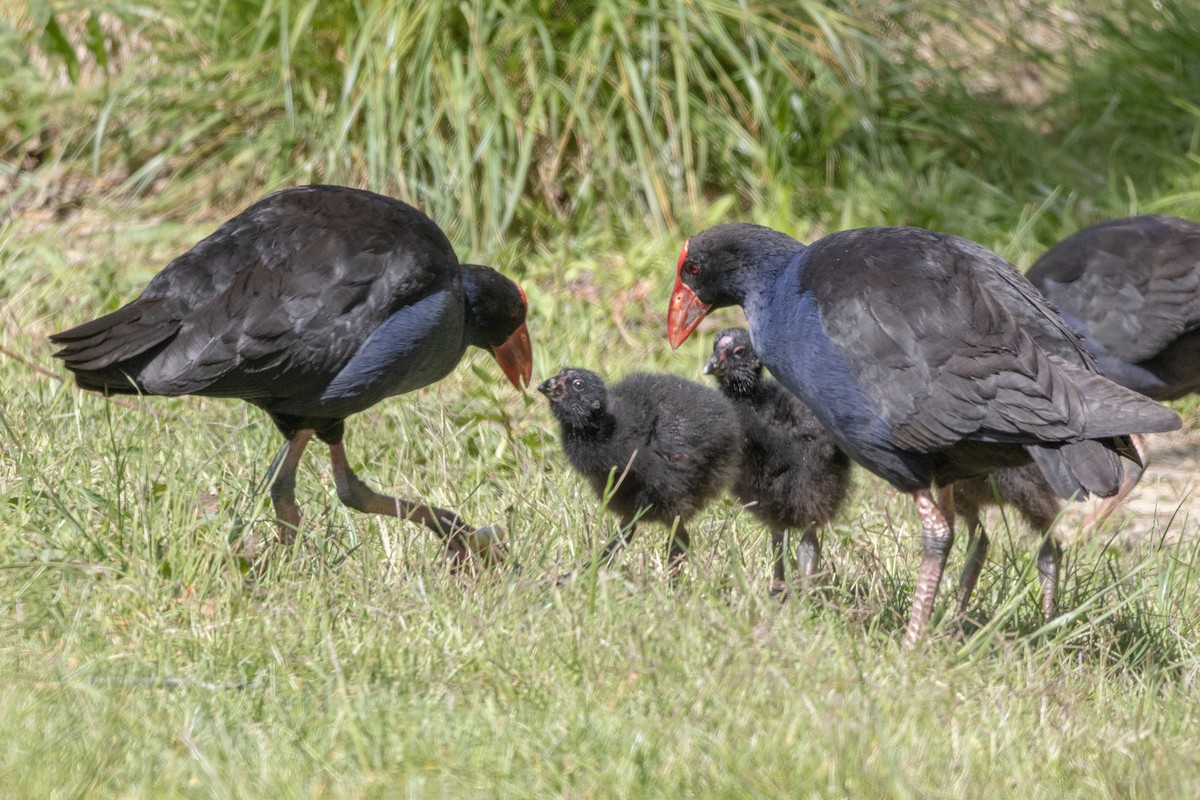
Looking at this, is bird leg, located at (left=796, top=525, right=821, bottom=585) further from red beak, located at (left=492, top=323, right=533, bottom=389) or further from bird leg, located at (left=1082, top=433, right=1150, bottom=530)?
bird leg, located at (left=1082, top=433, right=1150, bottom=530)

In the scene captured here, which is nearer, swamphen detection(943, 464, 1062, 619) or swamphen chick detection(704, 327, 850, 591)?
swamphen chick detection(704, 327, 850, 591)

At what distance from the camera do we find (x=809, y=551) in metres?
4.32

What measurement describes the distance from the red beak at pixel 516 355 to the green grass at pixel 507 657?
375mm

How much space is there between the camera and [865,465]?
381 cm

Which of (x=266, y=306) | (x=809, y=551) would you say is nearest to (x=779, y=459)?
(x=809, y=551)

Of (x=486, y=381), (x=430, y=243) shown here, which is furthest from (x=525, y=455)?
(x=430, y=243)

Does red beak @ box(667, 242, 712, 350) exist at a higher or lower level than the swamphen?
higher

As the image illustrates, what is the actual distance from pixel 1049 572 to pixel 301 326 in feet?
7.74

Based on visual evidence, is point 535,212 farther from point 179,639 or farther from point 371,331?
point 179,639

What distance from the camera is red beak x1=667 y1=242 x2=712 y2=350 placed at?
4387 millimetres

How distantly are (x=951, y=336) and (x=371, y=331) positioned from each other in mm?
1559

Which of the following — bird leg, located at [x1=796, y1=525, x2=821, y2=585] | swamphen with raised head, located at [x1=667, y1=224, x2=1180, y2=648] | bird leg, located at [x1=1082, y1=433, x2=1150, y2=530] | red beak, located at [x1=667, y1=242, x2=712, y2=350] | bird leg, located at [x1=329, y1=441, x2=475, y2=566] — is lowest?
bird leg, located at [x1=1082, y1=433, x2=1150, y2=530]

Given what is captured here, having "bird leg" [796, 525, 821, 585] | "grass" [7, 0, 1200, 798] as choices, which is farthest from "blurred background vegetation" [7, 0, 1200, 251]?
"bird leg" [796, 525, 821, 585]

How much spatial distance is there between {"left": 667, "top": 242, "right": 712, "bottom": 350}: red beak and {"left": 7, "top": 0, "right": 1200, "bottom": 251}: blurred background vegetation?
2371mm
